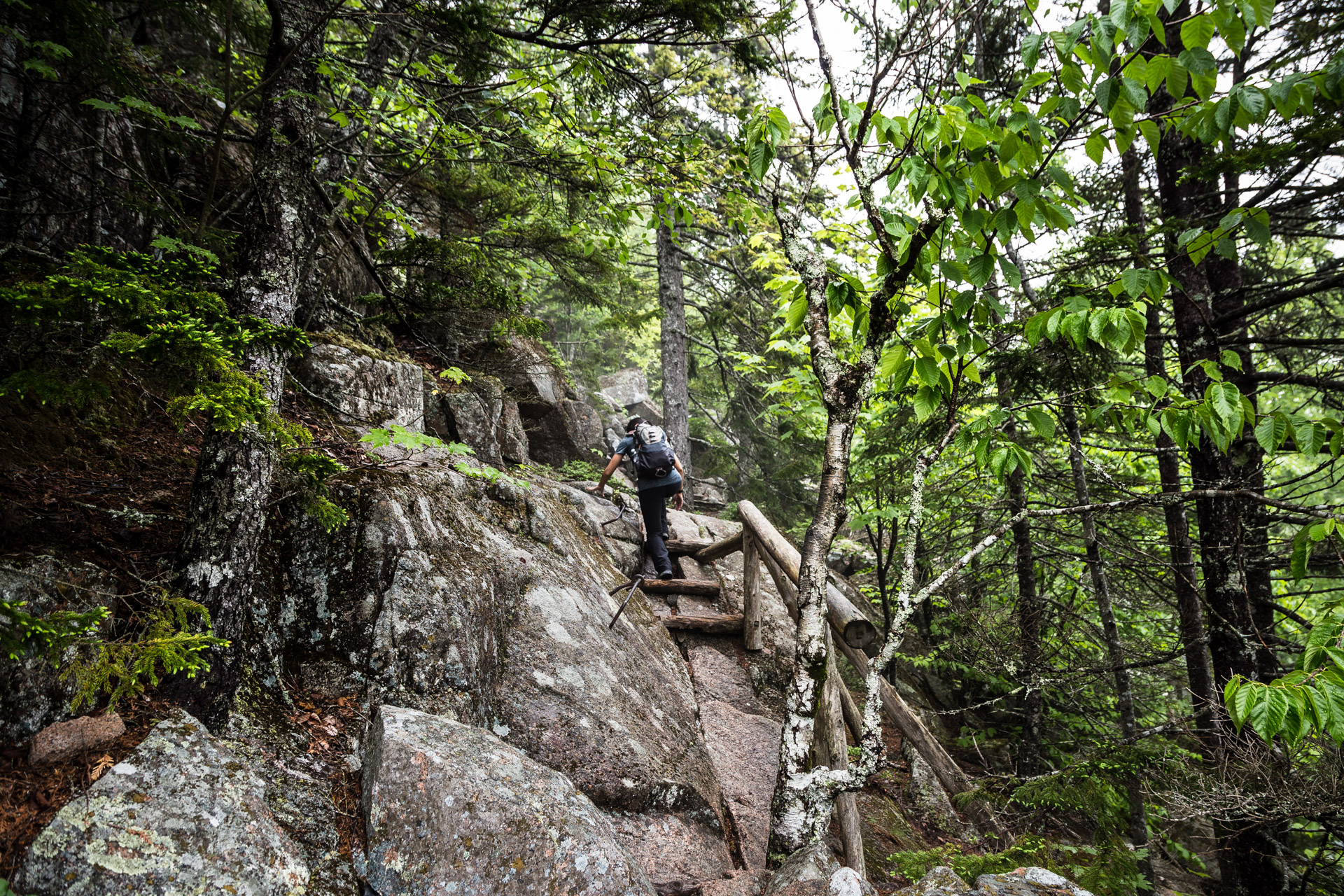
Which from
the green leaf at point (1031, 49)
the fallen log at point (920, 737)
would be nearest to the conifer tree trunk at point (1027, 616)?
the fallen log at point (920, 737)

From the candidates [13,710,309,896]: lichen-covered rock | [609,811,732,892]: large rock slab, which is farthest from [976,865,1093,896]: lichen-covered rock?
[13,710,309,896]: lichen-covered rock

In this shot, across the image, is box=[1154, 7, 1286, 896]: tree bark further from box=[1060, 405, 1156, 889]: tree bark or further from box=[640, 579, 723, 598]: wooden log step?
box=[640, 579, 723, 598]: wooden log step

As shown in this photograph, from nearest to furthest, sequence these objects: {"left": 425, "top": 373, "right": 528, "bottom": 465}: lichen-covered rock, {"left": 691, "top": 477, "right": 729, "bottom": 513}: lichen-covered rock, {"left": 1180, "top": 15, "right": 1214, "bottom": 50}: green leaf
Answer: {"left": 1180, "top": 15, "right": 1214, "bottom": 50}: green leaf < {"left": 425, "top": 373, "right": 528, "bottom": 465}: lichen-covered rock < {"left": 691, "top": 477, "right": 729, "bottom": 513}: lichen-covered rock

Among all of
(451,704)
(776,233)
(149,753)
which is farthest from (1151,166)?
(149,753)

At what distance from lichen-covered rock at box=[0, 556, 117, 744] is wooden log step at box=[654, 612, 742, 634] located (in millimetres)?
5643

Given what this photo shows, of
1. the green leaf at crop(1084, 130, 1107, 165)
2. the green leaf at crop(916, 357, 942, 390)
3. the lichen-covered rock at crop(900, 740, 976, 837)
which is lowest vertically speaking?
the lichen-covered rock at crop(900, 740, 976, 837)

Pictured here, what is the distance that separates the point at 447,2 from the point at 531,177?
3.46 metres

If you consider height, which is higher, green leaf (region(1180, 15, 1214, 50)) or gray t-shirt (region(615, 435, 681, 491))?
green leaf (region(1180, 15, 1214, 50))

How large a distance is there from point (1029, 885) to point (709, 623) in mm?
5075

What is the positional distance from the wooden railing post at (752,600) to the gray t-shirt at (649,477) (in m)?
1.36

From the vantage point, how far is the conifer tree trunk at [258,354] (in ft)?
9.57

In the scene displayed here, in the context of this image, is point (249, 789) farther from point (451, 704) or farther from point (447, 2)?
point (447, 2)

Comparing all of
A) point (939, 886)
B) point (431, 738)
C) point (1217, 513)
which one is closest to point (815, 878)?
point (939, 886)

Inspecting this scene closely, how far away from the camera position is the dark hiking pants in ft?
26.4
